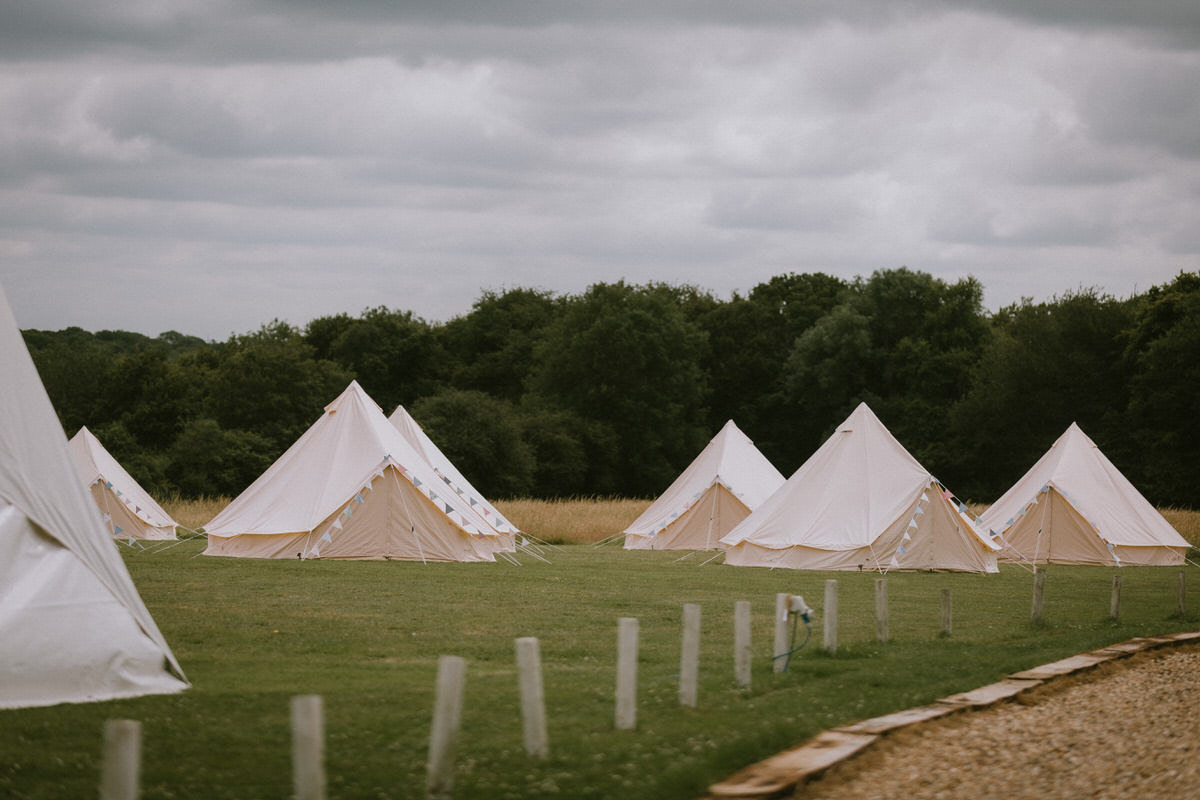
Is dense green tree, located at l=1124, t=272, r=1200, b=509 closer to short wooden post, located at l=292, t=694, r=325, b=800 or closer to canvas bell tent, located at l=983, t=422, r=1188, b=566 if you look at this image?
canvas bell tent, located at l=983, t=422, r=1188, b=566

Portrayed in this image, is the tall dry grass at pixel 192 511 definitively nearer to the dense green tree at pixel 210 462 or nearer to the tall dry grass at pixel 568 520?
the tall dry grass at pixel 568 520

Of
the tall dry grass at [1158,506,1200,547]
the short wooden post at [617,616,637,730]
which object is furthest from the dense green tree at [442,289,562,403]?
the short wooden post at [617,616,637,730]

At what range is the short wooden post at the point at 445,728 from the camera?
5.48 m

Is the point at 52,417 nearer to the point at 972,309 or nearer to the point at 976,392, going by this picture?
the point at 976,392

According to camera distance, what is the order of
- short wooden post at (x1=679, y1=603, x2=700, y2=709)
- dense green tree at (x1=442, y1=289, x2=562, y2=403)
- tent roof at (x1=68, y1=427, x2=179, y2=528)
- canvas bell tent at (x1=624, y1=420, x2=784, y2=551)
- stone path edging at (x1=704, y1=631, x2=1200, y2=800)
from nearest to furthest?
stone path edging at (x1=704, y1=631, x2=1200, y2=800) < short wooden post at (x1=679, y1=603, x2=700, y2=709) < tent roof at (x1=68, y1=427, x2=179, y2=528) < canvas bell tent at (x1=624, y1=420, x2=784, y2=551) < dense green tree at (x1=442, y1=289, x2=562, y2=403)

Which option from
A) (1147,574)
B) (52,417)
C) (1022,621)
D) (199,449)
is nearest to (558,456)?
(199,449)

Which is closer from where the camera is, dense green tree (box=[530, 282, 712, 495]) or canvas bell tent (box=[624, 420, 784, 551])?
canvas bell tent (box=[624, 420, 784, 551])

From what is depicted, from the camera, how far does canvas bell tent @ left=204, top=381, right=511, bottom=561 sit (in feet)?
72.5

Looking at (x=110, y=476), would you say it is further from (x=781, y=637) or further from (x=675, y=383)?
(x=675, y=383)

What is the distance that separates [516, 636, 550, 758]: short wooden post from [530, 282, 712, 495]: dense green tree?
49737 millimetres

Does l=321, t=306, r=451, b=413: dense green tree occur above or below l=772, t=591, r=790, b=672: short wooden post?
above

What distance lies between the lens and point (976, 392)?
51.5 m

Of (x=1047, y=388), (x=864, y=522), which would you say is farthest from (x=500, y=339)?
(x=864, y=522)

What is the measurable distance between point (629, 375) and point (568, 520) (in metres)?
24.0
